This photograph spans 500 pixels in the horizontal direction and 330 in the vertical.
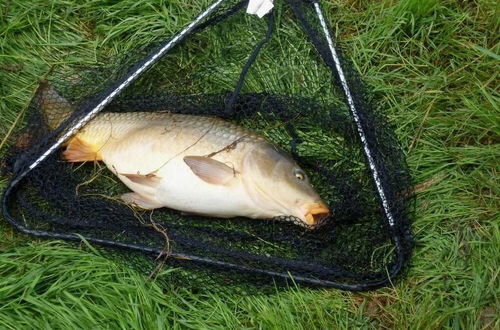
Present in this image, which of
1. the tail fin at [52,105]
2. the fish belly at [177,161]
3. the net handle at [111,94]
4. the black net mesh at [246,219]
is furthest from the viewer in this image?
the tail fin at [52,105]

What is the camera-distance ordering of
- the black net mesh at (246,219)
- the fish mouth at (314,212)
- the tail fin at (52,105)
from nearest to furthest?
the fish mouth at (314,212)
the black net mesh at (246,219)
the tail fin at (52,105)

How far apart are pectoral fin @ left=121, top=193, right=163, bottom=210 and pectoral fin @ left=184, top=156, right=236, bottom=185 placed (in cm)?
31

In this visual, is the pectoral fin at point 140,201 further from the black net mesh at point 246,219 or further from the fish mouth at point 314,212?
the fish mouth at point 314,212

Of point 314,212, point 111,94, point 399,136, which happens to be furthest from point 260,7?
point 314,212

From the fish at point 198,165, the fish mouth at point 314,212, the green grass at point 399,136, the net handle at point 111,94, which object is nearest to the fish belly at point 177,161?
the fish at point 198,165

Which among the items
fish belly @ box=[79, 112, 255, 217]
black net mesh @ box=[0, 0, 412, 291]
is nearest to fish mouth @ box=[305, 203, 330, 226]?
black net mesh @ box=[0, 0, 412, 291]

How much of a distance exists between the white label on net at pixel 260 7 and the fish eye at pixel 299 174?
32.7 inches

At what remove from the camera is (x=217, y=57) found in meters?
3.66

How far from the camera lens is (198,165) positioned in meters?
2.94

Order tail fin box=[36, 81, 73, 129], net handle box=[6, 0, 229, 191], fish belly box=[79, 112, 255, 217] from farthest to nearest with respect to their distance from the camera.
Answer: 1. tail fin box=[36, 81, 73, 129]
2. net handle box=[6, 0, 229, 191]
3. fish belly box=[79, 112, 255, 217]

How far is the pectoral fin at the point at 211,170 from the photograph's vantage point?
2926mm

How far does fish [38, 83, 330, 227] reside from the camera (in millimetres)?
2928

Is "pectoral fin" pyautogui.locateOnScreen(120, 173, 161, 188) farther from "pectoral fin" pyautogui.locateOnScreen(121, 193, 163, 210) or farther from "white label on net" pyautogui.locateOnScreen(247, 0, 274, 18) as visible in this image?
"white label on net" pyautogui.locateOnScreen(247, 0, 274, 18)

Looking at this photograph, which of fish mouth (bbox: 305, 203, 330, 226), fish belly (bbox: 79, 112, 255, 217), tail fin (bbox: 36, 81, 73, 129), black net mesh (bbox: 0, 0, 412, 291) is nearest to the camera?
fish mouth (bbox: 305, 203, 330, 226)
